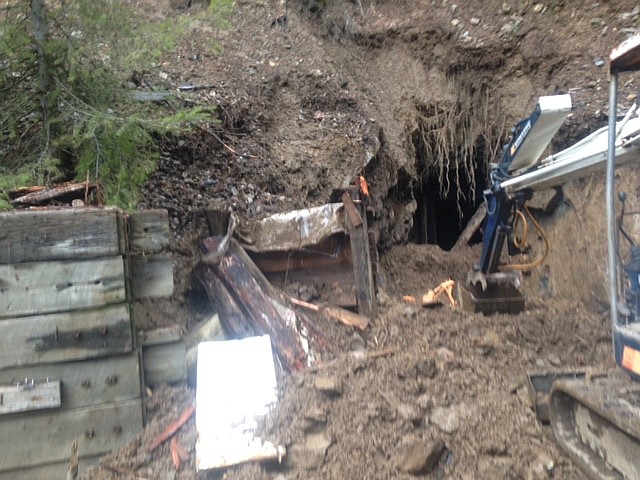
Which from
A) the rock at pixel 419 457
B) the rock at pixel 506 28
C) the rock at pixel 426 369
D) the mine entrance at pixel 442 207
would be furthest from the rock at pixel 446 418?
the rock at pixel 506 28

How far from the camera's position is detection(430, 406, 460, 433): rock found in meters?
3.35

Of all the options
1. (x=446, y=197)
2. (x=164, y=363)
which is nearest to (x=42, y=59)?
(x=164, y=363)

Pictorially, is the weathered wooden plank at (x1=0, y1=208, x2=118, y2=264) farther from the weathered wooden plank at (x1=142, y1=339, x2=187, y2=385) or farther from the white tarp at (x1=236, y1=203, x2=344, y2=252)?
the white tarp at (x1=236, y1=203, x2=344, y2=252)

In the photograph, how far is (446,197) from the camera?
347 inches

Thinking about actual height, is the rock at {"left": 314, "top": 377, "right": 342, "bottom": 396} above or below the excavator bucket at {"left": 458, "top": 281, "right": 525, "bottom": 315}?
below

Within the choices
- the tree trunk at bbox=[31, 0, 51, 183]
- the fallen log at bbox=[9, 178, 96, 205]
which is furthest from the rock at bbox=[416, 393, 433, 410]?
the tree trunk at bbox=[31, 0, 51, 183]

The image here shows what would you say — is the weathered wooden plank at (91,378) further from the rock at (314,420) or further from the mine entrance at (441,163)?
the mine entrance at (441,163)

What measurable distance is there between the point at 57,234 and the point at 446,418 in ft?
8.97

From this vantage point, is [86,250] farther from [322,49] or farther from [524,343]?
[322,49]

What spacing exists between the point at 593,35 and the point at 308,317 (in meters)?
5.76

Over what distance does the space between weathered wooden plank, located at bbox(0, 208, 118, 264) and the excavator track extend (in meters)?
2.89

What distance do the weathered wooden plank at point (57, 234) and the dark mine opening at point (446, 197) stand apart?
16.8 ft

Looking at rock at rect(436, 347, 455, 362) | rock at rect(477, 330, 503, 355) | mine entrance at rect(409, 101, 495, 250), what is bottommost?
→ rock at rect(436, 347, 455, 362)

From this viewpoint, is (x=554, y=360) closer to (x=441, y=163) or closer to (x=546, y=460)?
(x=546, y=460)
